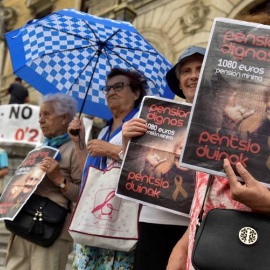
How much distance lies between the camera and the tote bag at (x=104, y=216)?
2.23 meters

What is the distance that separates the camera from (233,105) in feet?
4.15

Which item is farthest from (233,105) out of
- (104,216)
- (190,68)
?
(104,216)

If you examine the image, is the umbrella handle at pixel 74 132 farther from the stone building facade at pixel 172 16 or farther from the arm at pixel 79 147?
the stone building facade at pixel 172 16

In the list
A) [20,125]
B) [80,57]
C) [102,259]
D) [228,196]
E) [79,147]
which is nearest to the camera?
[228,196]

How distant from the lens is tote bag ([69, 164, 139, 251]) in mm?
2234

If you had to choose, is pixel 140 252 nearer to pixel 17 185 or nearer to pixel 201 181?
pixel 201 181

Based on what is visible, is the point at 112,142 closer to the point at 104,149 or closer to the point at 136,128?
the point at 104,149

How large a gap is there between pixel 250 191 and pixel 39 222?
1.86 meters

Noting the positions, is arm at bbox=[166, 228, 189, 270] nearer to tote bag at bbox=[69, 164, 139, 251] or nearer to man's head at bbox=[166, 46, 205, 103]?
tote bag at bbox=[69, 164, 139, 251]

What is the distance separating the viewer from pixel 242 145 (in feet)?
4.05

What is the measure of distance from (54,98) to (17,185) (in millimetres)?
762

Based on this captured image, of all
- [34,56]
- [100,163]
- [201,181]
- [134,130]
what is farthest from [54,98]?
[201,181]

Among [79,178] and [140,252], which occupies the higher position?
[79,178]

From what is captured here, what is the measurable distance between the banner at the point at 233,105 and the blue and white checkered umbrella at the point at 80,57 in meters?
2.01
